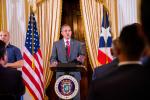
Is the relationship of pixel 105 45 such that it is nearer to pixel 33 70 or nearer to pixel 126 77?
pixel 33 70

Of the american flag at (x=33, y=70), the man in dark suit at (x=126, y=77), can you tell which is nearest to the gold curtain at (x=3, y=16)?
the american flag at (x=33, y=70)

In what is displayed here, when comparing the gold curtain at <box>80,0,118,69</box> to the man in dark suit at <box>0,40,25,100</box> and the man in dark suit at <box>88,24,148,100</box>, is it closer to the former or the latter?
the man in dark suit at <box>0,40,25,100</box>

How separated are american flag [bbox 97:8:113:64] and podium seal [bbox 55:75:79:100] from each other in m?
0.79

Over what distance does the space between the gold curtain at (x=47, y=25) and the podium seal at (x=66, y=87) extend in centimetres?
168

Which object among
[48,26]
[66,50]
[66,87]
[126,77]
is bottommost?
[66,87]

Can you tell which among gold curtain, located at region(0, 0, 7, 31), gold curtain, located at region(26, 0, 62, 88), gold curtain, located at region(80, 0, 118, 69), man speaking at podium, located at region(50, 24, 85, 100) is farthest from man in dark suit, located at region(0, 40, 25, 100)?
gold curtain, located at region(0, 0, 7, 31)

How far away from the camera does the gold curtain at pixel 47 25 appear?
8.28 meters

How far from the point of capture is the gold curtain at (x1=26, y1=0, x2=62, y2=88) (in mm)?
8281

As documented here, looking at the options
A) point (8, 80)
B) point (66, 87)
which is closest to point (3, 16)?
point (66, 87)

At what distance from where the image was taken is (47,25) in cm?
841

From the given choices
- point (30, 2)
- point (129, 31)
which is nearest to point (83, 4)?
point (30, 2)

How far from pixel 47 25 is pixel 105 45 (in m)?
1.84

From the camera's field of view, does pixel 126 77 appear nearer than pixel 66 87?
Yes

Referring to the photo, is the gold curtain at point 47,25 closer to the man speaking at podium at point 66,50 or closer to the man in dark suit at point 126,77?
the man speaking at podium at point 66,50
